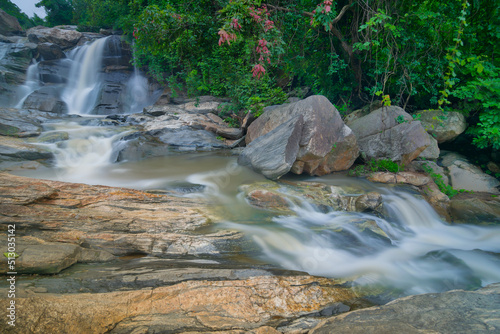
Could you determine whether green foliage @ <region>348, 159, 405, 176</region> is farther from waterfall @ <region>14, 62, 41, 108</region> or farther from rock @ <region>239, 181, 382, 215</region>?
waterfall @ <region>14, 62, 41, 108</region>

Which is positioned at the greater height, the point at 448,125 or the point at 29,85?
the point at 29,85

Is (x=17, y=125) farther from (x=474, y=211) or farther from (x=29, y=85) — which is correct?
(x=474, y=211)

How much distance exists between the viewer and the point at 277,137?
21.2 feet

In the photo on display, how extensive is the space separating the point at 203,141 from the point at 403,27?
7.04m

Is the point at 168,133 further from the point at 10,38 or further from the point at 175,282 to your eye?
the point at 10,38

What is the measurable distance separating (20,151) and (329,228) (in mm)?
7796

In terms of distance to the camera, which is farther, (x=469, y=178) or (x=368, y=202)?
(x=469, y=178)

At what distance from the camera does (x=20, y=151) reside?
6984 millimetres

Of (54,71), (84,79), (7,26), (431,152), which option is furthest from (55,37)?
(431,152)

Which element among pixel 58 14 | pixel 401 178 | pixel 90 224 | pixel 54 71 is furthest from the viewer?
pixel 58 14

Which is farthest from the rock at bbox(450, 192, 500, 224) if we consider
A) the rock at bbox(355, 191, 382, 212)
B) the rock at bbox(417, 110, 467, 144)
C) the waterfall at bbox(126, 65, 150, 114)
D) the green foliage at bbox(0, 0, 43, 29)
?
the green foliage at bbox(0, 0, 43, 29)

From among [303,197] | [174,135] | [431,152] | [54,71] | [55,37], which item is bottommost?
[303,197]

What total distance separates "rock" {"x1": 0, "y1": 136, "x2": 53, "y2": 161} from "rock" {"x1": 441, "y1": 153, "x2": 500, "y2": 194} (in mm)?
11251

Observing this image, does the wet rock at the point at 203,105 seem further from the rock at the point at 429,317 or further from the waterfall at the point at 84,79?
the rock at the point at 429,317
